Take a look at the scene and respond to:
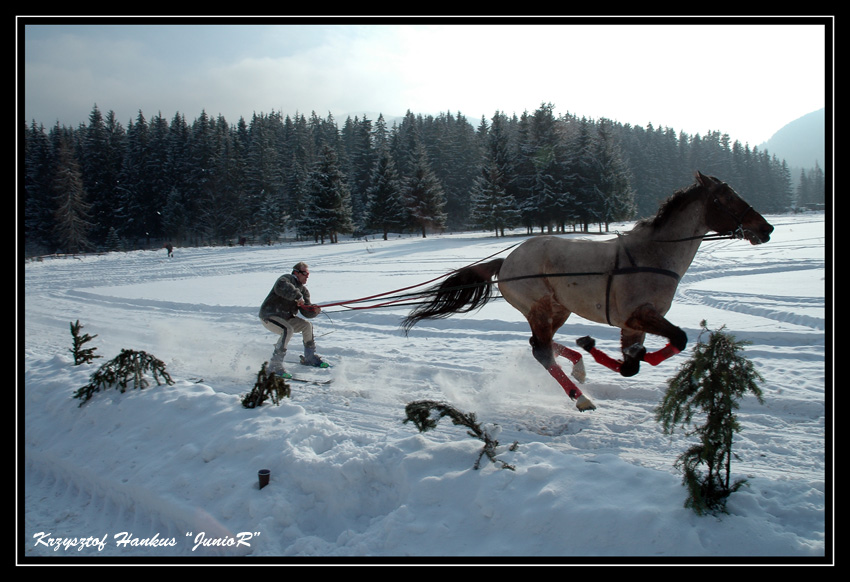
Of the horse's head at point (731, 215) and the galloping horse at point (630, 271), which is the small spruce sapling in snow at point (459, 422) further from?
the horse's head at point (731, 215)

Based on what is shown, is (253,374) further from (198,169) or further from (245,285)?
(198,169)

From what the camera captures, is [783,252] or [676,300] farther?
[783,252]

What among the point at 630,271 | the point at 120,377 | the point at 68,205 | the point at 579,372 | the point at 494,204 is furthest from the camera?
the point at 68,205

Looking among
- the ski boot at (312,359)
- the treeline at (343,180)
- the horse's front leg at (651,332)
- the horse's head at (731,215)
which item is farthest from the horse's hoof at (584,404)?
the treeline at (343,180)

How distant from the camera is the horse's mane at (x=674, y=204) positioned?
13.5 ft

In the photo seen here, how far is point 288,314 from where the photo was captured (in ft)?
23.1

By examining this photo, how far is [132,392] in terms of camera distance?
5.30 meters

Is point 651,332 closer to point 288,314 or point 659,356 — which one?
point 659,356

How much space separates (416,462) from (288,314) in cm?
414

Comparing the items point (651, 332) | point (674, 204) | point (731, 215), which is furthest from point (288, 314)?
point (731, 215)

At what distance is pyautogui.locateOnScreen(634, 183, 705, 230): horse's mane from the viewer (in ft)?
13.5

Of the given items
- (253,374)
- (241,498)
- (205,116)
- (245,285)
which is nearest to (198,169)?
(205,116)

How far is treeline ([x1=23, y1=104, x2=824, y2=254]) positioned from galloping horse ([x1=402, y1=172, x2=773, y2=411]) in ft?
105
